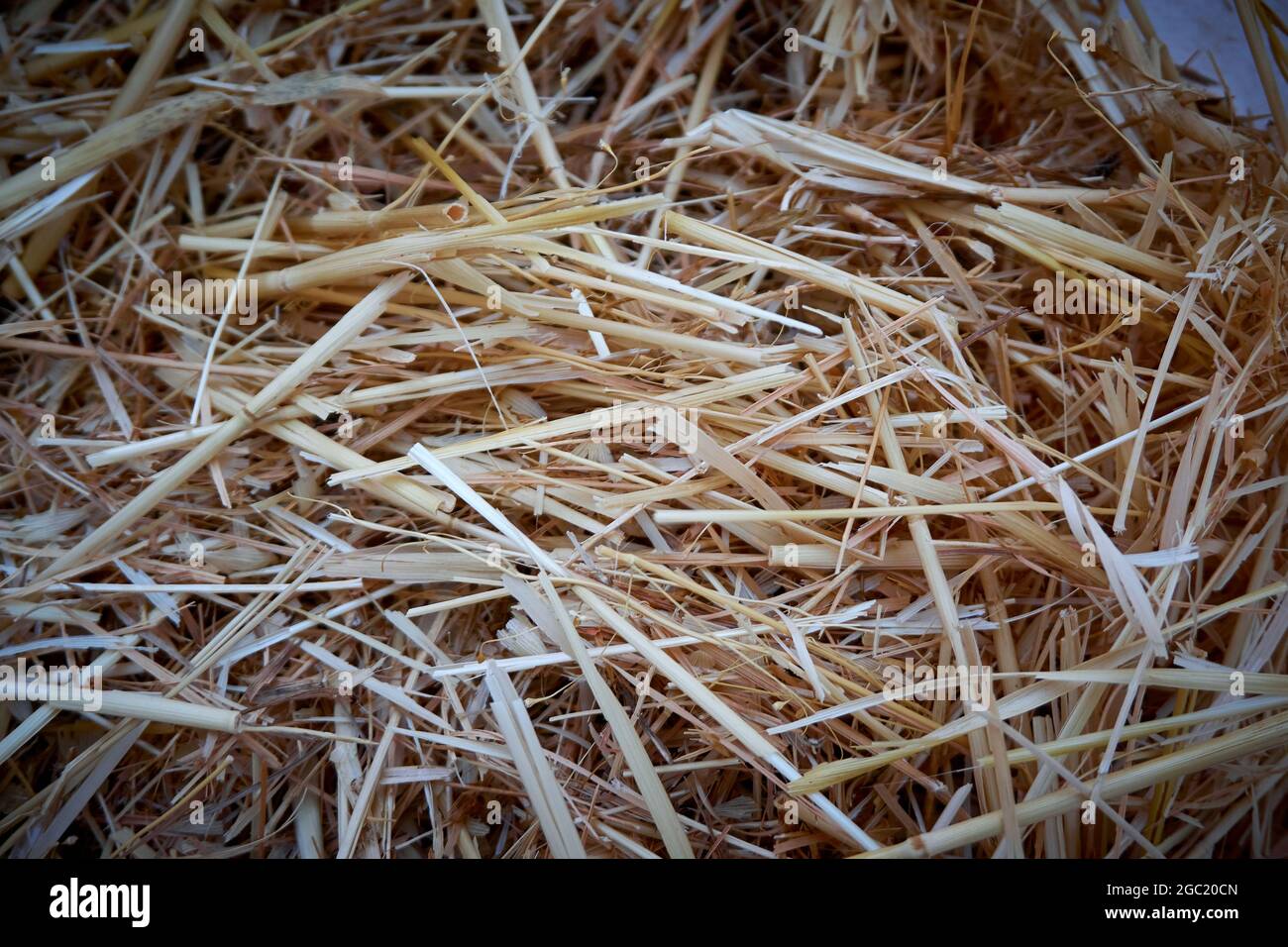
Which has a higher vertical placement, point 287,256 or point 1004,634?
point 287,256

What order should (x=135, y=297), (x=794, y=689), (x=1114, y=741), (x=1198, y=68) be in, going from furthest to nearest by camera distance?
(x=1198, y=68) → (x=135, y=297) → (x=794, y=689) → (x=1114, y=741)

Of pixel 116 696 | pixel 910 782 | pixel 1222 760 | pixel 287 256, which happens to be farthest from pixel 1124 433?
pixel 116 696

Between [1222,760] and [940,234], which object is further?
[940,234]

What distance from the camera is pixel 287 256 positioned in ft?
4.67

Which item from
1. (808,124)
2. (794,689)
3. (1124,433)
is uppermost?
(808,124)

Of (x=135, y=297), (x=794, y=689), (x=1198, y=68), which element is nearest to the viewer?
(x=794, y=689)

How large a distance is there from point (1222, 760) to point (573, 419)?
88 cm

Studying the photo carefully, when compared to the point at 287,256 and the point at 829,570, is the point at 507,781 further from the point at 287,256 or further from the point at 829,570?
the point at 287,256

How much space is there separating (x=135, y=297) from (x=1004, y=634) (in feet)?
4.44

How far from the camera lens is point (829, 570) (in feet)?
3.98

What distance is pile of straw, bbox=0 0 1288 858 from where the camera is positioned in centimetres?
113

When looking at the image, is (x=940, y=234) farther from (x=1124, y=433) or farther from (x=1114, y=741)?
(x=1114, y=741)

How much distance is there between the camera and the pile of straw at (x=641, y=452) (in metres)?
1.13

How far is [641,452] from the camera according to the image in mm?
1287
